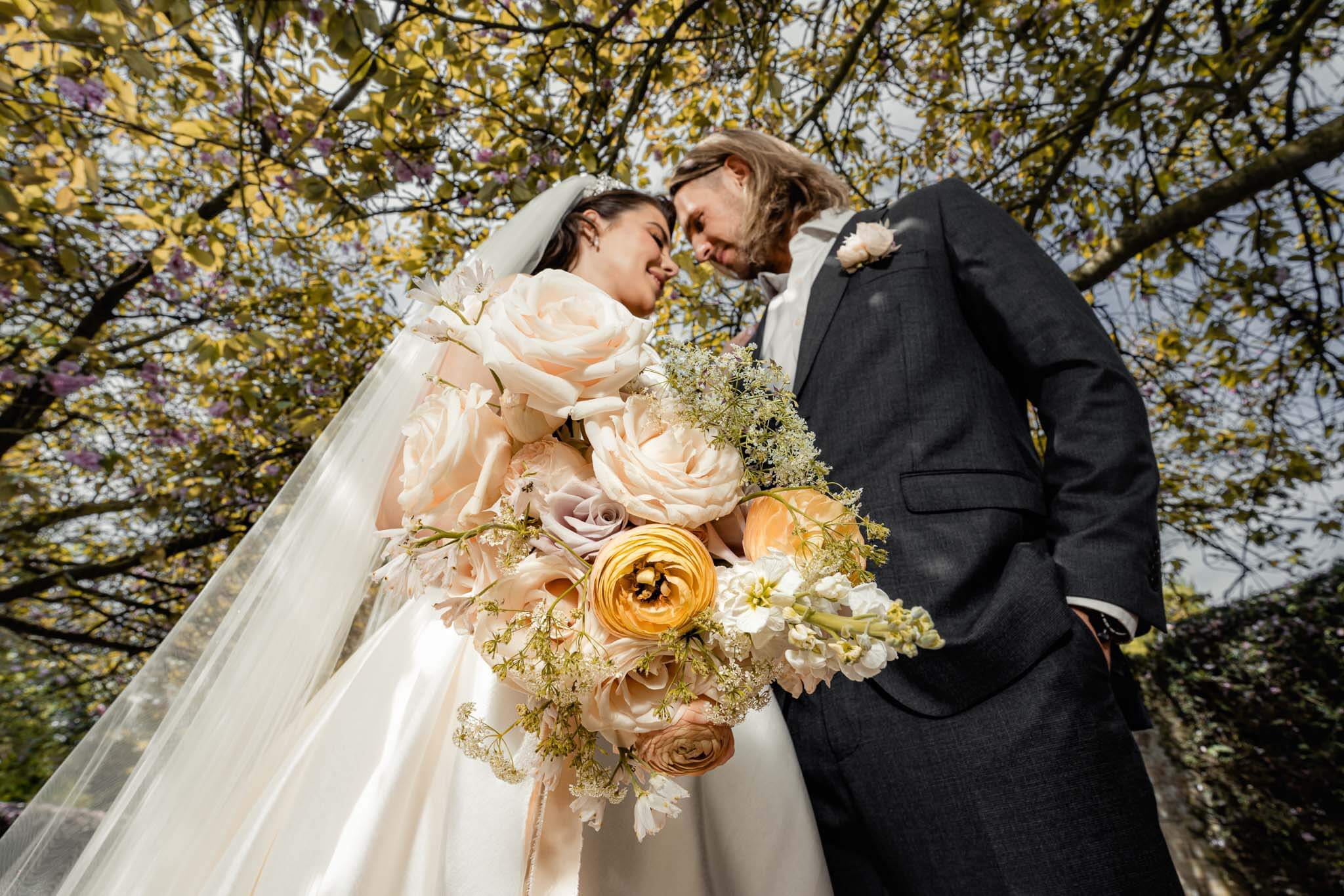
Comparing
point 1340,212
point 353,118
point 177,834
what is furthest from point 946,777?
point 1340,212

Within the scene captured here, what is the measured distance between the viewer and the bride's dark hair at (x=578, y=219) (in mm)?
2178

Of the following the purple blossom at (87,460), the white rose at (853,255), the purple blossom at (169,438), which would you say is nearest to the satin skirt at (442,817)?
the white rose at (853,255)

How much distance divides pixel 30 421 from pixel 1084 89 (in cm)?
692

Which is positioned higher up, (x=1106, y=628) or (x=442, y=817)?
(x=1106, y=628)

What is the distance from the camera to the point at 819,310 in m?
1.84

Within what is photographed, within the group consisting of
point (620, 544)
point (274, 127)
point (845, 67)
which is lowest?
point (620, 544)

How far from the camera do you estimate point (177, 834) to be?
1132mm

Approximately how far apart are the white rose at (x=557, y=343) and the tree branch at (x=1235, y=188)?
320 cm

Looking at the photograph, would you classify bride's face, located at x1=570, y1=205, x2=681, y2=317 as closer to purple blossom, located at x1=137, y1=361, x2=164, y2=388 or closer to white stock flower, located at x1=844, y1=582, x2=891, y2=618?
white stock flower, located at x1=844, y1=582, x2=891, y2=618

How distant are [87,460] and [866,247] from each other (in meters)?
4.84

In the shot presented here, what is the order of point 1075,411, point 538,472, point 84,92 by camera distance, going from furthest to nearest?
point 84,92 < point 1075,411 < point 538,472

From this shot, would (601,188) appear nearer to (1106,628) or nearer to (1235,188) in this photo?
(1106,628)

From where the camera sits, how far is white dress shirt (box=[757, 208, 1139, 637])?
201 centimetres

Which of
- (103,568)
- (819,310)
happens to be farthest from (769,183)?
(103,568)
